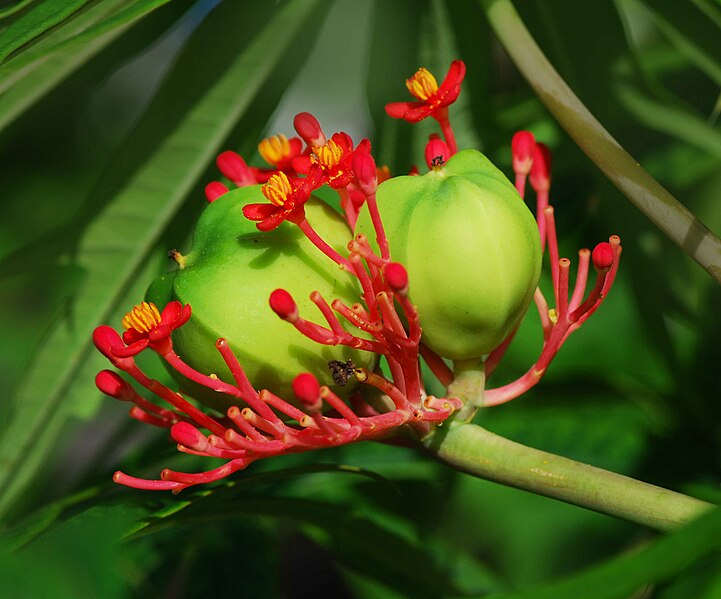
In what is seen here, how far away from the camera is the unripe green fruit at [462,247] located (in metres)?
0.82

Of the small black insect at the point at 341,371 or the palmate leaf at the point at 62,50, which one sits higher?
the palmate leaf at the point at 62,50

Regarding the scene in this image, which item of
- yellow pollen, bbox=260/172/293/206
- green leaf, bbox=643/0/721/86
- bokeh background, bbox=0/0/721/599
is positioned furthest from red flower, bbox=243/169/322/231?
green leaf, bbox=643/0/721/86

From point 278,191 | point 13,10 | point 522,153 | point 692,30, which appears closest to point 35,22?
point 13,10

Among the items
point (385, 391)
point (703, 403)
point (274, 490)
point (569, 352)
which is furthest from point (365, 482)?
point (385, 391)

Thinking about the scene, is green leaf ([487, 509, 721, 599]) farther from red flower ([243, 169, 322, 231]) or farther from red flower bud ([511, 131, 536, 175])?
red flower bud ([511, 131, 536, 175])

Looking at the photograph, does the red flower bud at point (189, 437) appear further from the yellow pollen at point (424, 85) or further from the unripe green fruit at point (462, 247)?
the yellow pollen at point (424, 85)

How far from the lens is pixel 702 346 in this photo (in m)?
1.40

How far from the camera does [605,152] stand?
0.91 m

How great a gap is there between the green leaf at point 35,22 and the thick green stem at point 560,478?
0.50 meters

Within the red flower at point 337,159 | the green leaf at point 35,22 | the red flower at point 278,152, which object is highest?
the green leaf at point 35,22

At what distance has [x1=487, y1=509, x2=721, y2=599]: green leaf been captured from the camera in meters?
0.54

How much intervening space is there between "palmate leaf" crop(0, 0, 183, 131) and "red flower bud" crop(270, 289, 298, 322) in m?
0.28

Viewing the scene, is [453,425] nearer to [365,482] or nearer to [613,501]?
[613,501]

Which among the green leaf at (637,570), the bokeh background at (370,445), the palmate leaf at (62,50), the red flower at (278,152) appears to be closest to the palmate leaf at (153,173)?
the bokeh background at (370,445)
